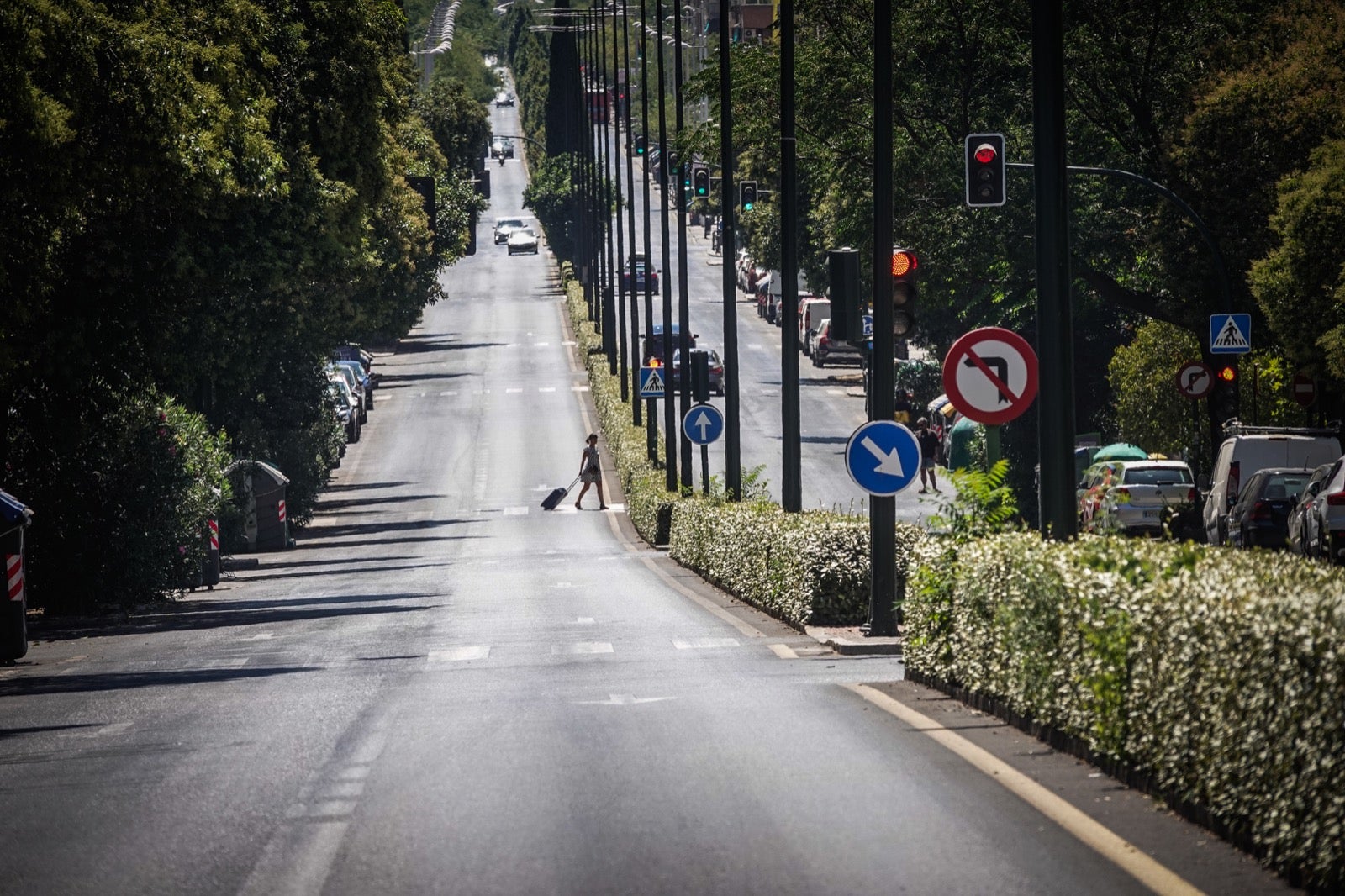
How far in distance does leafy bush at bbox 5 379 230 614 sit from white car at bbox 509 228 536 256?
111935mm

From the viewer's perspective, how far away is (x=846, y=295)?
20.3 meters

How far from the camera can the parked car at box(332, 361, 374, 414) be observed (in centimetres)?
7388

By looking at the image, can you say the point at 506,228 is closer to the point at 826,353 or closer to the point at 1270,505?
the point at 826,353

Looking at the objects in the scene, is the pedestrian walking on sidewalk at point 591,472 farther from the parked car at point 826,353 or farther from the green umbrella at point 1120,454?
the parked car at point 826,353

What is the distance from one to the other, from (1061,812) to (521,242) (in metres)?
135

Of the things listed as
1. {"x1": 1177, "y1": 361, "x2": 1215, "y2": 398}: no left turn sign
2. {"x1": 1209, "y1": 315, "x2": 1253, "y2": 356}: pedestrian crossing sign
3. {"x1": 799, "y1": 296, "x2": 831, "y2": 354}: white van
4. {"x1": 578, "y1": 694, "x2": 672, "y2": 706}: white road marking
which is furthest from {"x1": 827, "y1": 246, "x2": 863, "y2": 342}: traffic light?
{"x1": 799, "y1": 296, "x2": 831, "y2": 354}: white van

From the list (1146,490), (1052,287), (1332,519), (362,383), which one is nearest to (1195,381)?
(1146,490)

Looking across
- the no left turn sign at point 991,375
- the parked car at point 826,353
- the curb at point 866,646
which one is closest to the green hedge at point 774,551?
the curb at point 866,646

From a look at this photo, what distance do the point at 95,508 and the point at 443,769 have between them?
20510 millimetres

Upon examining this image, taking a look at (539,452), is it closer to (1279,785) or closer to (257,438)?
(257,438)

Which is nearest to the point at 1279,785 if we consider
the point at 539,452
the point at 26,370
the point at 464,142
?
the point at 26,370

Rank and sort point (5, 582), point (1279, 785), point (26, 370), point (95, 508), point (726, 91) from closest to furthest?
point (1279, 785) < point (5, 582) < point (26, 370) < point (95, 508) < point (726, 91)

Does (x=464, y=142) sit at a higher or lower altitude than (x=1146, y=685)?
higher

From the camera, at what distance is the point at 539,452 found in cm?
6500
